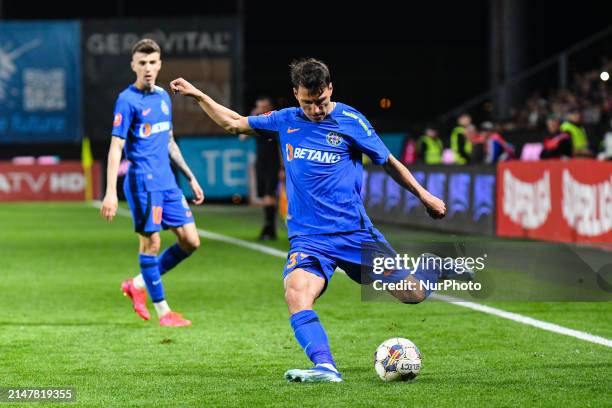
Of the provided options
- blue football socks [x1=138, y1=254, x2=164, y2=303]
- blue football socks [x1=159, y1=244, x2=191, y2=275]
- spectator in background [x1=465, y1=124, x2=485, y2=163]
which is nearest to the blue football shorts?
blue football socks [x1=138, y1=254, x2=164, y2=303]

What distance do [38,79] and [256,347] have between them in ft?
83.4

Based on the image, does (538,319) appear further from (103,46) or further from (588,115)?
(103,46)

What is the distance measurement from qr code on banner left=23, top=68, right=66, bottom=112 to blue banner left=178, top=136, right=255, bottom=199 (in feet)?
11.3

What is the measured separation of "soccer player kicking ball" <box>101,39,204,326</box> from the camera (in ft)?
30.9

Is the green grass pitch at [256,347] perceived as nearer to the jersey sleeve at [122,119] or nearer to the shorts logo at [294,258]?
the shorts logo at [294,258]

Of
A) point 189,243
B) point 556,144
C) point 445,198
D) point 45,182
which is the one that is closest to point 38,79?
point 45,182

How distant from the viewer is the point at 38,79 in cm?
3275

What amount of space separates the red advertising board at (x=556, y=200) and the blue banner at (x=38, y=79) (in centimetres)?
1683

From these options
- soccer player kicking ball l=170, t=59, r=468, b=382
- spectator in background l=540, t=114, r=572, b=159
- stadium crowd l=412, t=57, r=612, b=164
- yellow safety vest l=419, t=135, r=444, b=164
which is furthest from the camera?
yellow safety vest l=419, t=135, r=444, b=164

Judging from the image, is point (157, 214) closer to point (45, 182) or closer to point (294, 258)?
point (294, 258)

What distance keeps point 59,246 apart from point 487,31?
26.3m

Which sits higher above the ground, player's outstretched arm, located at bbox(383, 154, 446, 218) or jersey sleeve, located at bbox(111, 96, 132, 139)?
jersey sleeve, located at bbox(111, 96, 132, 139)

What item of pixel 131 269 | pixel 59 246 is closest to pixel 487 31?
pixel 59 246

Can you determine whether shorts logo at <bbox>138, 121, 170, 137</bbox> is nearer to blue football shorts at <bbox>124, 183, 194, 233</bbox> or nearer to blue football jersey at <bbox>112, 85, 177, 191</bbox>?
blue football jersey at <bbox>112, 85, 177, 191</bbox>
